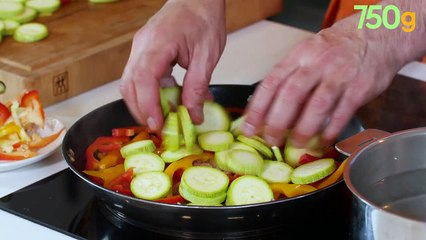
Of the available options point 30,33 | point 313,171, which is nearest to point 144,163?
point 313,171

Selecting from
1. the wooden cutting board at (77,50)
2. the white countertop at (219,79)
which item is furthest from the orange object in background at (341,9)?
the wooden cutting board at (77,50)

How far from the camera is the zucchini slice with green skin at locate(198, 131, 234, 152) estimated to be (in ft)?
4.46

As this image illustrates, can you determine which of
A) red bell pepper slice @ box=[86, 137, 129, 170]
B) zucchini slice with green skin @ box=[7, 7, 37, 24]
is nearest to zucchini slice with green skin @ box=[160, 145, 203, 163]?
red bell pepper slice @ box=[86, 137, 129, 170]

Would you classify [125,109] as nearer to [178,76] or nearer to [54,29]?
[178,76]

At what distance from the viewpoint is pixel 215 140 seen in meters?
1.37

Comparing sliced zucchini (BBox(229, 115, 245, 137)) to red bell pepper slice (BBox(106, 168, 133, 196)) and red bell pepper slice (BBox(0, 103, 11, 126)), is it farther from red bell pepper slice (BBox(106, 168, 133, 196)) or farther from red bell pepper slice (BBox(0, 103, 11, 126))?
red bell pepper slice (BBox(0, 103, 11, 126))

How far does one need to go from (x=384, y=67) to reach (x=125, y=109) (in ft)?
1.68

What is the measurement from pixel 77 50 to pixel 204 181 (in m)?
0.70

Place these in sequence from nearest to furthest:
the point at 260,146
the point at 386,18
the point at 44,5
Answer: the point at 386,18, the point at 260,146, the point at 44,5

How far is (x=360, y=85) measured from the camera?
3.90 ft

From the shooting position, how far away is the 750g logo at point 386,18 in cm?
125

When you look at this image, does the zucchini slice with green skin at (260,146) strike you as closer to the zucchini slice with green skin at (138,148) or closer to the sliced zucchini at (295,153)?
the sliced zucchini at (295,153)

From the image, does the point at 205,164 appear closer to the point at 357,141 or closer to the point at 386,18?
the point at 357,141

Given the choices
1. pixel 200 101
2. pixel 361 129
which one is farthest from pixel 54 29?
pixel 361 129
